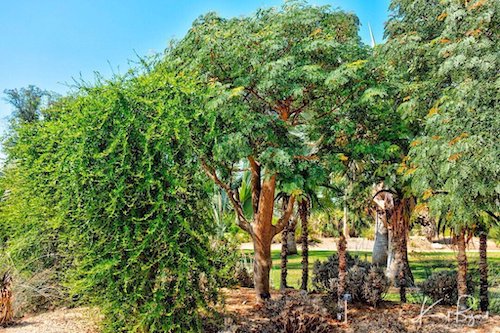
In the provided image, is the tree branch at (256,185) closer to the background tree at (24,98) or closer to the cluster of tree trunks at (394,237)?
the cluster of tree trunks at (394,237)

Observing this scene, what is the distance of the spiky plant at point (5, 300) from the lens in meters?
8.84

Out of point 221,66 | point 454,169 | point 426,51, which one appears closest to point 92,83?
point 221,66

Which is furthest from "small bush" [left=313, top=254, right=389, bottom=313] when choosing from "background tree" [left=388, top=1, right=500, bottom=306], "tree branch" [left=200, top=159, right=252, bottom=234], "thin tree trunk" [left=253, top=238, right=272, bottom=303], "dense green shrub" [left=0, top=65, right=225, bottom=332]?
"dense green shrub" [left=0, top=65, right=225, bottom=332]

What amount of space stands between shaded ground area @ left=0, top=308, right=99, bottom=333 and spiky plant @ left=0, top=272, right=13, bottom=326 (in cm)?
19

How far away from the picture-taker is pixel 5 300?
882 cm

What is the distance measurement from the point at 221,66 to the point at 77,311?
607cm

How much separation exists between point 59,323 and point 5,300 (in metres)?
1.09

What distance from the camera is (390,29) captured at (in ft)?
43.2

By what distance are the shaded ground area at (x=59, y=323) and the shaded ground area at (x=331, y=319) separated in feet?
8.35

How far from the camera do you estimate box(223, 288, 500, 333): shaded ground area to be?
7.83 metres

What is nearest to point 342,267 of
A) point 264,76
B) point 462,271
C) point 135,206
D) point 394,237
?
point 462,271

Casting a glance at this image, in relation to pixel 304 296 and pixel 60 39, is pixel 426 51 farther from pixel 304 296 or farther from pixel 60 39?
pixel 60 39

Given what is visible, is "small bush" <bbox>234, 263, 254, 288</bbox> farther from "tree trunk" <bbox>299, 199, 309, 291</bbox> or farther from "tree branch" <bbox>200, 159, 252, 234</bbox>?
"tree branch" <bbox>200, 159, 252, 234</bbox>

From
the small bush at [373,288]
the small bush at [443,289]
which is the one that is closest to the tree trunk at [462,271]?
the small bush at [443,289]
